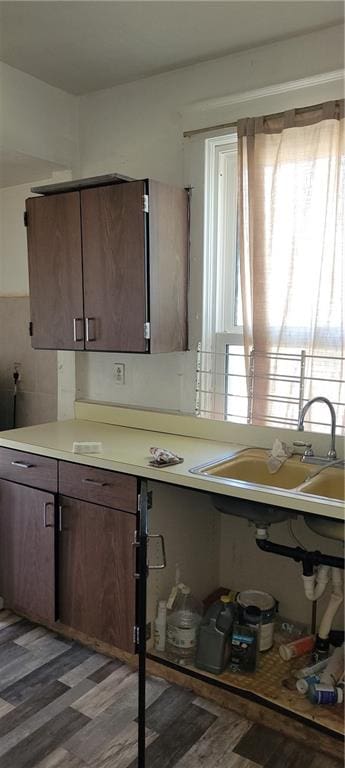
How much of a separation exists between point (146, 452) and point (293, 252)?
945 mm

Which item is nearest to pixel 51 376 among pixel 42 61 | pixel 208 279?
pixel 208 279

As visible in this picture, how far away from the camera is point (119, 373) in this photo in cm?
268

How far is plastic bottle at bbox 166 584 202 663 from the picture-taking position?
2.15m

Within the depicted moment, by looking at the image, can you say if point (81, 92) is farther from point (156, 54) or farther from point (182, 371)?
point (182, 371)

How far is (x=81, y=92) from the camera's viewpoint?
2.63 m

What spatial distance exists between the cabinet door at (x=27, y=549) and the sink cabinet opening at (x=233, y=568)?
43 cm

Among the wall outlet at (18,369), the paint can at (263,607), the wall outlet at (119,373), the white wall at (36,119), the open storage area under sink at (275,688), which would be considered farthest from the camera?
the wall outlet at (18,369)

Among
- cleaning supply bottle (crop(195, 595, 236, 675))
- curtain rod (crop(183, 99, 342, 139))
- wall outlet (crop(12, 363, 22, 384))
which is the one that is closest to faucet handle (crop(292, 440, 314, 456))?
cleaning supply bottle (crop(195, 595, 236, 675))

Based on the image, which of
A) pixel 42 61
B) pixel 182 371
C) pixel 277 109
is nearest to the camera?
pixel 277 109

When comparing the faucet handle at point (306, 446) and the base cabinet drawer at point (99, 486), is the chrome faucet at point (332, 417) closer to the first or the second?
the faucet handle at point (306, 446)

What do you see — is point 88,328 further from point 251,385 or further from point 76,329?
point 251,385

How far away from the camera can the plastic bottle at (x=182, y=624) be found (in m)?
2.15

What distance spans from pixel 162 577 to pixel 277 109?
6.17 ft

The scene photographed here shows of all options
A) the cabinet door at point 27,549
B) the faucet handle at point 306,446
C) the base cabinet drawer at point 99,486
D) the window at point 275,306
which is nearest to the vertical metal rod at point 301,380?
the window at point 275,306
